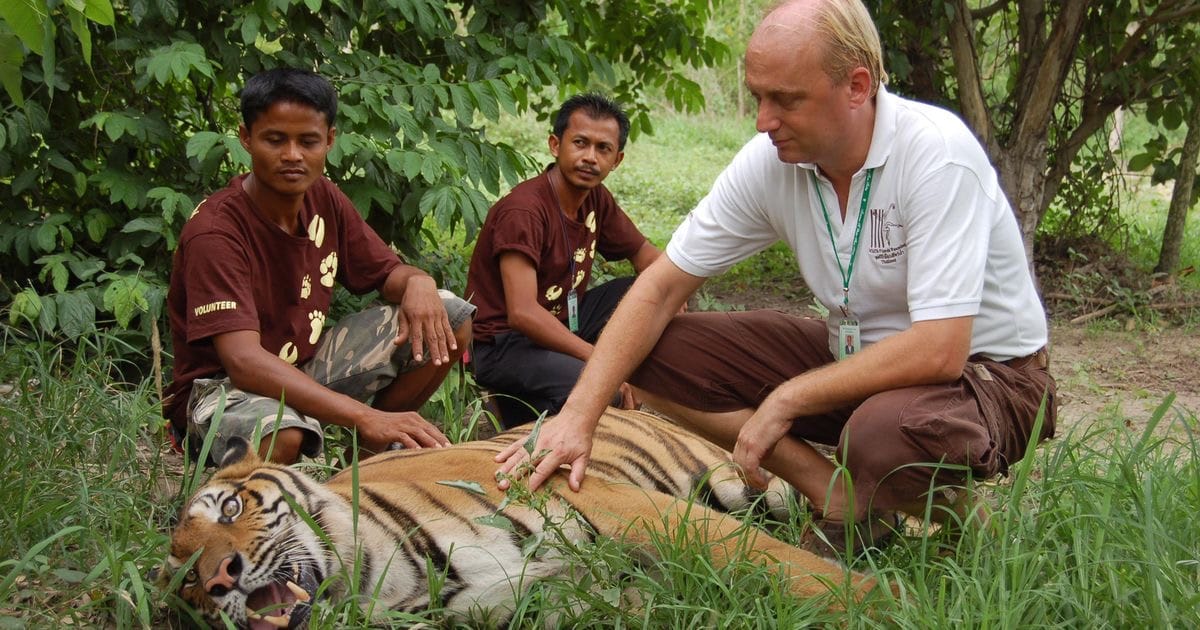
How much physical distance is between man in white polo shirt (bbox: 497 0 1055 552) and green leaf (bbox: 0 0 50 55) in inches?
51.8

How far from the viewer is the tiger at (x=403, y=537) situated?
2520 mm

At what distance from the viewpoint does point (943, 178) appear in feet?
9.28

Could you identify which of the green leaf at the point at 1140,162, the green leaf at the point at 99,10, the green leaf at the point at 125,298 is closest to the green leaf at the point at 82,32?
the green leaf at the point at 99,10

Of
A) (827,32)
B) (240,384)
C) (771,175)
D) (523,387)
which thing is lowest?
(523,387)

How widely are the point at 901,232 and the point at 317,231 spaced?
73.3 inches

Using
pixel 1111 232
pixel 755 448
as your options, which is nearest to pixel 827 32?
pixel 755 448

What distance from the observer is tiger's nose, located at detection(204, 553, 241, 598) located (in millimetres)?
2465

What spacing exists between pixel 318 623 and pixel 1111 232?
599 centimetres

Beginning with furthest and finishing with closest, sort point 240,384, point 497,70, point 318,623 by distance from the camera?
point 497,70 < point 240,384 < point 318,623

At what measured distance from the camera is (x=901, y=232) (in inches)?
115

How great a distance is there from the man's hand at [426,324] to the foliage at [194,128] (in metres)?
0.54

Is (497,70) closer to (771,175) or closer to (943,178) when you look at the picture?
(771,175)

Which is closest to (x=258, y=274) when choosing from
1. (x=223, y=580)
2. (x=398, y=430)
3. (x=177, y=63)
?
(x=398, y=430)

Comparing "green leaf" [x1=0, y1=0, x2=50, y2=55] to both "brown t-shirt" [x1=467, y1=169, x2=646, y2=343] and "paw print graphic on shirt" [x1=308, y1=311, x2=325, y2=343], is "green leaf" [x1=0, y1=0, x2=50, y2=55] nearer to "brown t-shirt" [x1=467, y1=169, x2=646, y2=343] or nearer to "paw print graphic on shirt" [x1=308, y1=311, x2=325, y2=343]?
"paw print graphic on shirt" [x1=308, y1=311, x2=325, y2=343]
